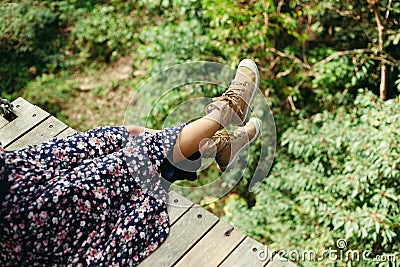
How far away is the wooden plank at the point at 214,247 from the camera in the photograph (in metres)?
2.11

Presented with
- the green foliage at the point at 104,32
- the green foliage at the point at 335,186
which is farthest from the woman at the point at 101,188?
the green foliage at the point at 104,32

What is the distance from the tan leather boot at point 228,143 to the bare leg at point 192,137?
0.06 metres

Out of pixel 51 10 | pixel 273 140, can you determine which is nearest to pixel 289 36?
pixel 273 140

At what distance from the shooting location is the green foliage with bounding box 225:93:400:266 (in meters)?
3.00

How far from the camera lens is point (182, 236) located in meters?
2.20

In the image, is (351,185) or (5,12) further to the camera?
(5,12)

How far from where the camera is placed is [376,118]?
10.7ft

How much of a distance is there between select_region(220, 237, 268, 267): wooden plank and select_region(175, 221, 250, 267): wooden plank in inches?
0.9

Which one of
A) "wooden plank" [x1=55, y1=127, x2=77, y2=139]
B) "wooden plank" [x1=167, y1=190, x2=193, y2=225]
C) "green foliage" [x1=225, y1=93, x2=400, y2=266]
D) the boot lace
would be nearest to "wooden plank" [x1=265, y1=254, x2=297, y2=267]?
"wooden plank" [x1=167, y1=190, x2=193, y2=225]

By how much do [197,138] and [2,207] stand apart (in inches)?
33.9

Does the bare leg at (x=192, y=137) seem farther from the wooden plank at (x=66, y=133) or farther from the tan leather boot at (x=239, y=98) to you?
the wooden plank at (x=66, y=133)

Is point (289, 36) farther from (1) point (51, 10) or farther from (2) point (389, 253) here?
(1) point (51, 10)

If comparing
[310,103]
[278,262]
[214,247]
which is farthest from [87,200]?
[310,103]

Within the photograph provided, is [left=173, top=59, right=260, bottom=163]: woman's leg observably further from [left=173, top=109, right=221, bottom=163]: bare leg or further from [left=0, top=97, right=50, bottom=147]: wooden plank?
[left=0, top=97, right=50, bottom=147]: wooden plank
